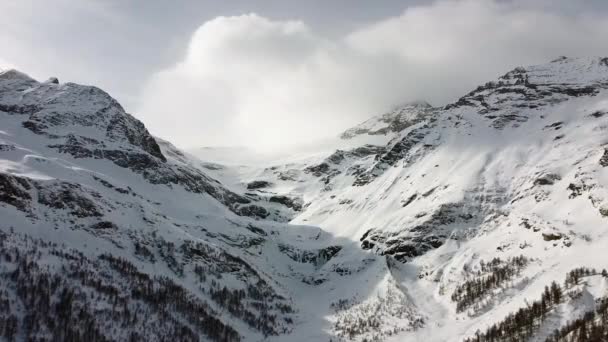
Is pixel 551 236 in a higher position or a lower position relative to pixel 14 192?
lower

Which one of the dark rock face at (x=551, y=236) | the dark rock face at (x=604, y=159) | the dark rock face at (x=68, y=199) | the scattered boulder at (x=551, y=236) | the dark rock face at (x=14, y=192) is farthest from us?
the dark rock face at (x=604, y=159)

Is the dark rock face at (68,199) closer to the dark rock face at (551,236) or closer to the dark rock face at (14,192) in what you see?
the dark rock face at (14,192)

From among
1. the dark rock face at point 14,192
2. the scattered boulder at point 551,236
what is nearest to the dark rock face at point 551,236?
the scattered boulder at point 551,236

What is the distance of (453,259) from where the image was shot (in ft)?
618

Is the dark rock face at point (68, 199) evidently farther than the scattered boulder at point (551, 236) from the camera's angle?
Yes

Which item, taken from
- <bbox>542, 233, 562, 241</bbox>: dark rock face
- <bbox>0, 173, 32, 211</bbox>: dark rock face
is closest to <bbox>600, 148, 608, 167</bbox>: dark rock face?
<bbox>542, 233, 562, 241</bbox>: dark rock face

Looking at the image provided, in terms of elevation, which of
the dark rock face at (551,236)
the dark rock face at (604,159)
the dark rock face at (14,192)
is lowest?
the dark rock face at (551,236)

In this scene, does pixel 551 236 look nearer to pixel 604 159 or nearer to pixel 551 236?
pixel 551 236

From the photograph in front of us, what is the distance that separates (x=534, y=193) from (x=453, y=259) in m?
36.7

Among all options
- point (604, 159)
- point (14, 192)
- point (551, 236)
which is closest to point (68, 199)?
point (14, 192)

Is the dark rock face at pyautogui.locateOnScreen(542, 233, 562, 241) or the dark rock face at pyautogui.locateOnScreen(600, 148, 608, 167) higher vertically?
the dark rock face at pyautogui.locateOnScreen(600, 148, 608, 167)

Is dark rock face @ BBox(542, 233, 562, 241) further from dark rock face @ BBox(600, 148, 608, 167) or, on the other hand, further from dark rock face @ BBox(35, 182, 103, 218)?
dark rock face @ BBox(35, 182, 103, 218)

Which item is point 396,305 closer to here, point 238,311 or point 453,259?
point 453,259

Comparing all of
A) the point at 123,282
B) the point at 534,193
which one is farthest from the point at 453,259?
the point at 123,282
